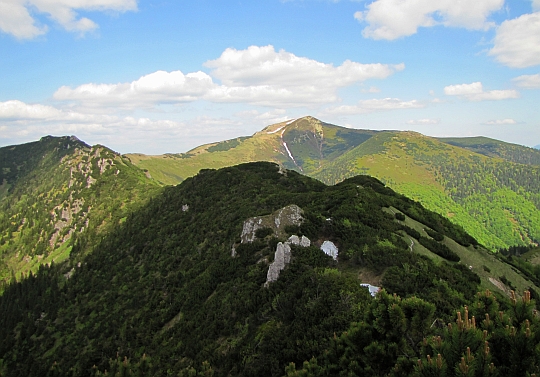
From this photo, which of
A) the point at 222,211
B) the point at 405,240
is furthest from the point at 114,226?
the point at 405,240

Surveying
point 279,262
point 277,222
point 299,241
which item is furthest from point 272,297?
point 277,222

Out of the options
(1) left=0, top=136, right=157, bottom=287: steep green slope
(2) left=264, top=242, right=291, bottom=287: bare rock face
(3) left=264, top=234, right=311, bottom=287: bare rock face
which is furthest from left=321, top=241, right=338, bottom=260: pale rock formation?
(1) left=0, top=136, right=157, bottom=287: steep green slope

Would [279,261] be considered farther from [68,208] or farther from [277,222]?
[68,208]

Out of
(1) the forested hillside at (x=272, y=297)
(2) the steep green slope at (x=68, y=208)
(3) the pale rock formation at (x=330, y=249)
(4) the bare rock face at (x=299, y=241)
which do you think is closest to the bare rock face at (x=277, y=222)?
(1) the forested hillside at (x=272, y=297)

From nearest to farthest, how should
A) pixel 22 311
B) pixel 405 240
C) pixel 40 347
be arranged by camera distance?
1. pixel 405 240
2. pixel 40 347
3. pixel 22 311

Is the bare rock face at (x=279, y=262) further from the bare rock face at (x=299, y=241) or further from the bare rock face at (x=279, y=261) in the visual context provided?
the bare rock face at (x=299, y=241)

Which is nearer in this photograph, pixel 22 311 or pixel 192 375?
pixel 192 375

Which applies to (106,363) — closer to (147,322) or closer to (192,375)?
(147,322)
